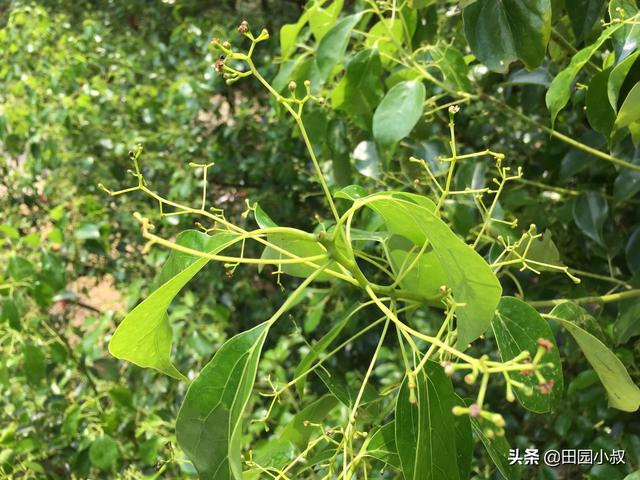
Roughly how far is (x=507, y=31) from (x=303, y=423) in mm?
417

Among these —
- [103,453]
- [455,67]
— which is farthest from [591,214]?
[103,453]

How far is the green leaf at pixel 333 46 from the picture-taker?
2.62 ft

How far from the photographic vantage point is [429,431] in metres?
0.45

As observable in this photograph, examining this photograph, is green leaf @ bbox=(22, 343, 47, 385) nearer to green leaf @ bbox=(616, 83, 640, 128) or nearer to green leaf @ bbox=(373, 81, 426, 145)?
green leaf @ bbox=(373, 81, 426, 145)

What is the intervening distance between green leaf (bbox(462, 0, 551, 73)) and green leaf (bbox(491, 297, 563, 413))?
26 cm

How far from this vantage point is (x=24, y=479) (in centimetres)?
102

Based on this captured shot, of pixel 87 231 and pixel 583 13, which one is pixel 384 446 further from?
pixel 87 231

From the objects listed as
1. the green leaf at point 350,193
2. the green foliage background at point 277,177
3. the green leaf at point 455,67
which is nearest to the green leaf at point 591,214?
the green foliage background at point 277,177

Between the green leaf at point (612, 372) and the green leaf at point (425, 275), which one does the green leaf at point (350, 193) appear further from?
the green leaf at point (612, 372)

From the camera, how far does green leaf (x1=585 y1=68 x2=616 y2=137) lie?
1.96 ft

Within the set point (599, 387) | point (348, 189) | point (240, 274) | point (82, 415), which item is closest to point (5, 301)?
point (82, 415)

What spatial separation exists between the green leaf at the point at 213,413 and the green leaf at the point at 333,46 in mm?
435

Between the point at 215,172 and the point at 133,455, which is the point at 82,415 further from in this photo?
the point at 215,172

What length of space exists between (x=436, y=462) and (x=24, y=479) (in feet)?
2.66
